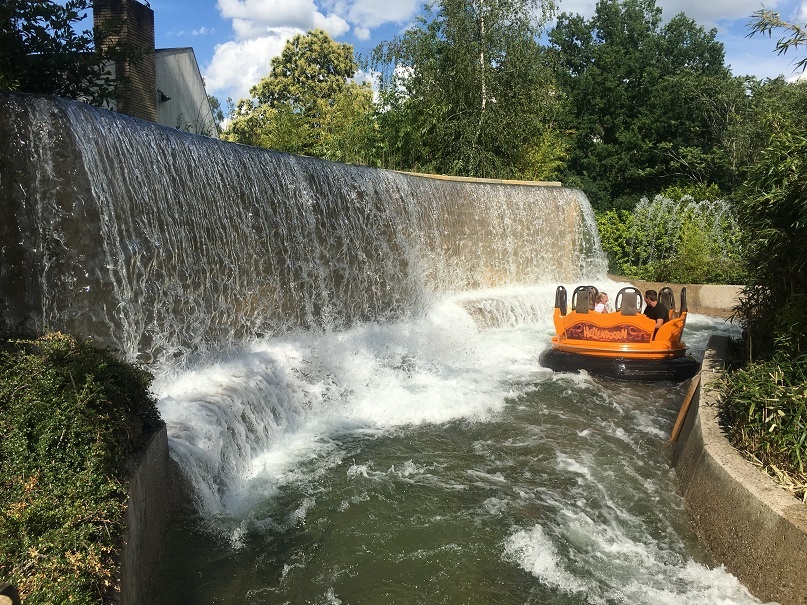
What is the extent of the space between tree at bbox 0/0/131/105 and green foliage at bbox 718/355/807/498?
7.60m

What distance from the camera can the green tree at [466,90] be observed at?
18.6 metres

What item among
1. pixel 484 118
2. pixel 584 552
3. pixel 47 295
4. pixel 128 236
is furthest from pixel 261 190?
pixel 484 118

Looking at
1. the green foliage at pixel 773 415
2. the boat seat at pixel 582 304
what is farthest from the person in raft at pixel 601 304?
the green foliage at pixel 773 415

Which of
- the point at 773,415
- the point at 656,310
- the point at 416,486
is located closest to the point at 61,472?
the point at 416,486

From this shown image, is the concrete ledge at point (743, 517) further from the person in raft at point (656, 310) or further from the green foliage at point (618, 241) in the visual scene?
the green foliage at point (618, 241)

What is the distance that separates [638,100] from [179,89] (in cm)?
1792

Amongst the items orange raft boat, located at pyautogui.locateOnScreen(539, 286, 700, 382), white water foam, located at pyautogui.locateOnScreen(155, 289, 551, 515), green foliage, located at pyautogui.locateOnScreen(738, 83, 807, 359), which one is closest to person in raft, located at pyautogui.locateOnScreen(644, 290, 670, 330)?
orange raft boat, located at pyautogui.locateOnScreen(539, 286, 700, 382)

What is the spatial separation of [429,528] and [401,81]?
54.6ft

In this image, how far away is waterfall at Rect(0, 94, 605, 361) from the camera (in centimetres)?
569

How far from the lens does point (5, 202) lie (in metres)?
5.48

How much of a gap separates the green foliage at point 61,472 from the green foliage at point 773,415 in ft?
12.0

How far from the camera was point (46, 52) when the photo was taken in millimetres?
7605

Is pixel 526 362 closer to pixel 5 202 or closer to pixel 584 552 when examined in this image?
pixel 584 552

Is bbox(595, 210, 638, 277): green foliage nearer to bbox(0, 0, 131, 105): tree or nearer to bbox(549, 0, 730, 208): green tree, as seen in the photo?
bbox(549, 0, 730, 208): green tree
